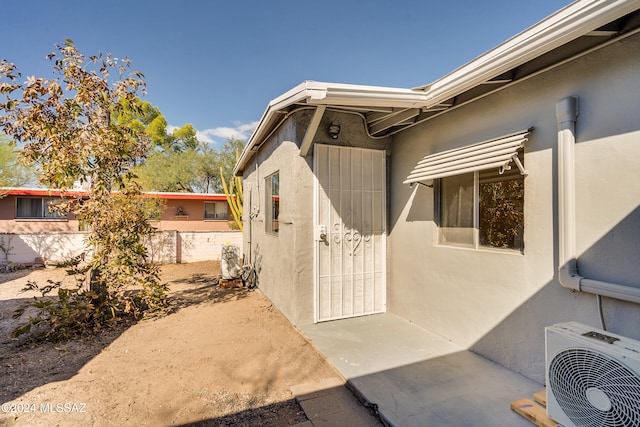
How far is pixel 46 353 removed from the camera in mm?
3789

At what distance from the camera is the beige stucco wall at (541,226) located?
7.42ft

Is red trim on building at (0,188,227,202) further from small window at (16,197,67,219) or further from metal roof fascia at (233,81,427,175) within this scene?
metal roof fascia at (233,81,427,175)

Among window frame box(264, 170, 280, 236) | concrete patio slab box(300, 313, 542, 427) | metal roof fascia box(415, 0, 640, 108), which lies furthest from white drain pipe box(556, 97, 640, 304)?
window frame box(264, 170, 280, 236)

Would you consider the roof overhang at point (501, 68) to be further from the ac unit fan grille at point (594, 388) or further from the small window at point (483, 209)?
the ac unit fan grille at point (594, 388)

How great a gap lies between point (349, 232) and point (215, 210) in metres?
14.4

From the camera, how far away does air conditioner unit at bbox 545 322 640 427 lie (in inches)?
64.1

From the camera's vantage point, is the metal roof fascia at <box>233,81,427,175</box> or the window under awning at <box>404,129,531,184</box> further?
the metal roof fascia at <box>233,81,427,175</box>

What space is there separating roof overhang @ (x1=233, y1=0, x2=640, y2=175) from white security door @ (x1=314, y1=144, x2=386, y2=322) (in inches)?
29.3

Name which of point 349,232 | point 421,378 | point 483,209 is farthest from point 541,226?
point 349,232

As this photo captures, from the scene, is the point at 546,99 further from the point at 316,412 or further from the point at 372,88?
the point at 316,412

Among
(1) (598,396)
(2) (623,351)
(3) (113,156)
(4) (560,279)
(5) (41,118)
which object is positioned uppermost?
(5) (41,118)

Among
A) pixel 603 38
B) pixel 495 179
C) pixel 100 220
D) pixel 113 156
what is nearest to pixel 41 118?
pixel 113 156

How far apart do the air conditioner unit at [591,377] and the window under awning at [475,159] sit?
Answer: 156cm

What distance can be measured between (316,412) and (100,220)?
4.20 metres
